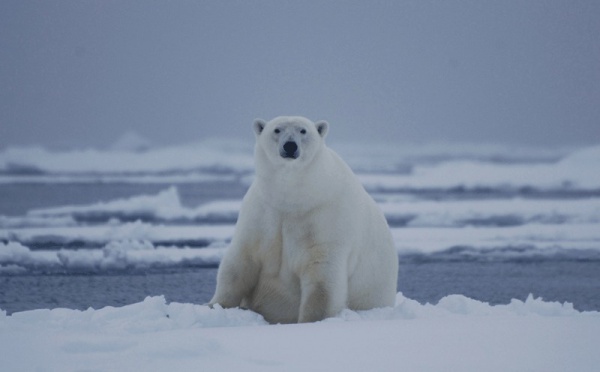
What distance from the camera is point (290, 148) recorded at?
4.68m

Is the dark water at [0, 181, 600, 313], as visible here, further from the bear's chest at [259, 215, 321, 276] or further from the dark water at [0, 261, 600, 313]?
the bear's chest at [259, 215, 321, 276]

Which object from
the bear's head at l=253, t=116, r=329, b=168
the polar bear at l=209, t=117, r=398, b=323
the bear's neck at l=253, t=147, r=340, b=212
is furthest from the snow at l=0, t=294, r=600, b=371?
the bear's head at l=253, t=116, r=329, b=168

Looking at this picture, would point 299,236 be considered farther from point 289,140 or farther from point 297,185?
point 289,140

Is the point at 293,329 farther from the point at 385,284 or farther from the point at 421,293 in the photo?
the point at 421,293

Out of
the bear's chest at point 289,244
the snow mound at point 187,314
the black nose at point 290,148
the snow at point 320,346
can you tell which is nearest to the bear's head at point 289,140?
the black nose at point 290,148

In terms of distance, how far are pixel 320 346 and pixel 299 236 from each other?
147 cm

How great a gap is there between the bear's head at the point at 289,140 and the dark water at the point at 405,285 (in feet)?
9.79

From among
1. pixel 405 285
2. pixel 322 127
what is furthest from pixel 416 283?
pixel 322 127

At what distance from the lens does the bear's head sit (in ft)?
15.4

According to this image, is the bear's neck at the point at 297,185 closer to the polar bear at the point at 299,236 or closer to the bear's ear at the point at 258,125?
the polar bear at the point at 299,236

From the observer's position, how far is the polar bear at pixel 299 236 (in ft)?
15.7

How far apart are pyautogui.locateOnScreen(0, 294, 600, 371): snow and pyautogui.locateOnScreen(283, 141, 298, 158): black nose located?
3.34 ft

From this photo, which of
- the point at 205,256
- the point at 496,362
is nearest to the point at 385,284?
the point at 496,362

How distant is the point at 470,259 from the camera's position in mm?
11016
